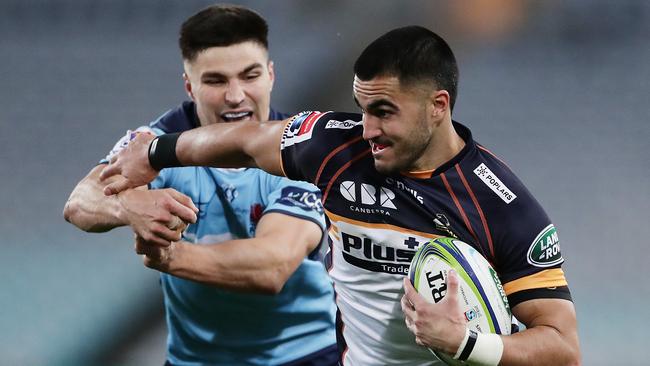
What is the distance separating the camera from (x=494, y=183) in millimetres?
3100

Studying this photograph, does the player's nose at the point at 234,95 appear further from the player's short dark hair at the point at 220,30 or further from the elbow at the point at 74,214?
the elbow at the point at 74,214

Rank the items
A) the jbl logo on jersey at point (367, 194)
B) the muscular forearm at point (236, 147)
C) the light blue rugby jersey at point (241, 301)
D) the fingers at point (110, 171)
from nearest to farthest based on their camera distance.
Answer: the jbl logo on jersey at point (367, 194)
the muscular forearm at point (236, 147)
the fingers at point (110, 171)
the light blue rugby jersey at point (241, 301)

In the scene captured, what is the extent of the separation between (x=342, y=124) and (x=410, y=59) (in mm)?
383

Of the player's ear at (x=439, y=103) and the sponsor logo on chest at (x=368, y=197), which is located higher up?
the player's ear at (x=439, y=103)

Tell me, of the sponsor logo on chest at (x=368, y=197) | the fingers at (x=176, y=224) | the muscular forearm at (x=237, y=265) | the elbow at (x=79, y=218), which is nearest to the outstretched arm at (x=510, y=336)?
the sponsor logo on chest at (x=368, y=197)

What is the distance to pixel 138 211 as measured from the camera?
11.3 ft

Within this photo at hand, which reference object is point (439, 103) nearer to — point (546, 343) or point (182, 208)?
point (546, 343)

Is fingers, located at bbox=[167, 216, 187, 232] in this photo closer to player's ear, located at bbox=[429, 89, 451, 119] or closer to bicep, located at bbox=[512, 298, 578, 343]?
player's ear, located at bbox=[429, 89, 451, 119]

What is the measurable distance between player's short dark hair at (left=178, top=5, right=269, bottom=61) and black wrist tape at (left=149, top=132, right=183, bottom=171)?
31.2 inches

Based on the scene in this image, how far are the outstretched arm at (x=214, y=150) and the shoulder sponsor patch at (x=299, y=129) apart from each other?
3 centimetres

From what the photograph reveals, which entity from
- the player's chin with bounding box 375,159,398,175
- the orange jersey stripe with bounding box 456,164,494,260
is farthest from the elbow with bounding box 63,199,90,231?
the orange jersey stripe with bounding box 456,164,494,260

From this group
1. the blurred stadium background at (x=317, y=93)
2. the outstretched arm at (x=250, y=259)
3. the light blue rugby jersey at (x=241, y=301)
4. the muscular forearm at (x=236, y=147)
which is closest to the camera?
the muscular forearm at (x=236, y=147)

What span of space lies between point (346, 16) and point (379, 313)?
3.55 m

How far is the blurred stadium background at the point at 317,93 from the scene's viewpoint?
645 centimetres
